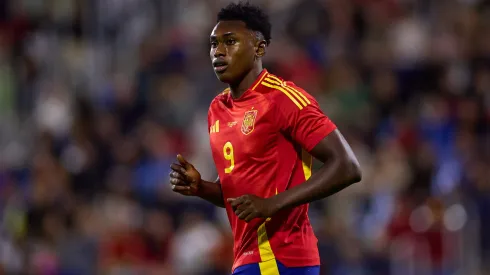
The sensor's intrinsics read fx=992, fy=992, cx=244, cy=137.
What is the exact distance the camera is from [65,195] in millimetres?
11367

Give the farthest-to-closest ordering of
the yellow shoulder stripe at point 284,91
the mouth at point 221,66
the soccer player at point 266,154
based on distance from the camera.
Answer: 1. the mouth at point 221,66
2. the yellow shoulder stripe at point 284,91
3. the soccer player at point 266,154

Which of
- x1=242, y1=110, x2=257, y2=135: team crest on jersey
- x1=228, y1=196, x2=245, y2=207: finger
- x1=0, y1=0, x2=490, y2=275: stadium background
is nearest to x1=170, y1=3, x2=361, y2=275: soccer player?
x1=242, y1=110, x2=257, y2=135: team crest on jersey

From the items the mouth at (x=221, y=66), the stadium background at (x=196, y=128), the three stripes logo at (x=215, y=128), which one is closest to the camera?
the mouth at (x=221, y=66)

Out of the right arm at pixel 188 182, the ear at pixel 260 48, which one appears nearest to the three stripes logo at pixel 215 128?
the right arm at pixel 188 182

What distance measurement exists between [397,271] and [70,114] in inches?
195

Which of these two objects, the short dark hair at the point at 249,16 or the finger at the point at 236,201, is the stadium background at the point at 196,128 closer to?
the short dark hair at the point at 249,16

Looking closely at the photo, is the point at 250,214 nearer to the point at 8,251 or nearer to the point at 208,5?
the point at 8,251

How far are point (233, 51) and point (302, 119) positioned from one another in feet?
1.81

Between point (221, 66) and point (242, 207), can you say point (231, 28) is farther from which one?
point (242, 207)

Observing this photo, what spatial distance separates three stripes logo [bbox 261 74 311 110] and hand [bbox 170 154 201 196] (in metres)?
0.61

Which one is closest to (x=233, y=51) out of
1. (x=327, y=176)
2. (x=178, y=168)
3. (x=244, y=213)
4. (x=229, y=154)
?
(x=229, y=154)

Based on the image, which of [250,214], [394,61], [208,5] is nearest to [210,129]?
[250,214]

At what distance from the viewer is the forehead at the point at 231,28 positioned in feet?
16.9

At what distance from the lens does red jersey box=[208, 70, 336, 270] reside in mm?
4941
